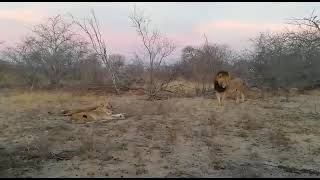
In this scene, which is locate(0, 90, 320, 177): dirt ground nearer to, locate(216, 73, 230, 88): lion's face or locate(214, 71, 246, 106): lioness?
locate(214, 71, 246, 106): lioness

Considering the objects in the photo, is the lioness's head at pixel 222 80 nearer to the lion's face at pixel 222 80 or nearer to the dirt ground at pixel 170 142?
the lion's face at pixel 222 80

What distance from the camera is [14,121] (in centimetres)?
1330

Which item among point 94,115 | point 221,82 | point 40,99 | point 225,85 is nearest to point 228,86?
point 225,85

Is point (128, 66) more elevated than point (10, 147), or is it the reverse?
point (128, 66)

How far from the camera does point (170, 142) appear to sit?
980cm

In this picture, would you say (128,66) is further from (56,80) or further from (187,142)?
(187,142)

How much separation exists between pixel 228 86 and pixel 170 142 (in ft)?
25.4

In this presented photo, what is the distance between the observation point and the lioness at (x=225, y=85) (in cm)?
1681

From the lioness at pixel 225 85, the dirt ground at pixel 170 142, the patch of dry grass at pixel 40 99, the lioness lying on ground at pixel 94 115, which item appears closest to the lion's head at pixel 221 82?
the lioness at pixel 225 85

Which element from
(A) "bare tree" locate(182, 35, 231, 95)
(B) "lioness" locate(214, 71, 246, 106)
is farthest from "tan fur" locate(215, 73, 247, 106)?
(A) "bare tree" locate(182, 35, 231, 95)

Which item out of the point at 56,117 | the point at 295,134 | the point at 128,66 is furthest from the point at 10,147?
the point at 128,66

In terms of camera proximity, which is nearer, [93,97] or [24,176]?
[24,176]

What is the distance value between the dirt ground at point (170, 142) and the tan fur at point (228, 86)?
619mm

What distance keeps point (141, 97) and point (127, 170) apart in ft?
42.1
